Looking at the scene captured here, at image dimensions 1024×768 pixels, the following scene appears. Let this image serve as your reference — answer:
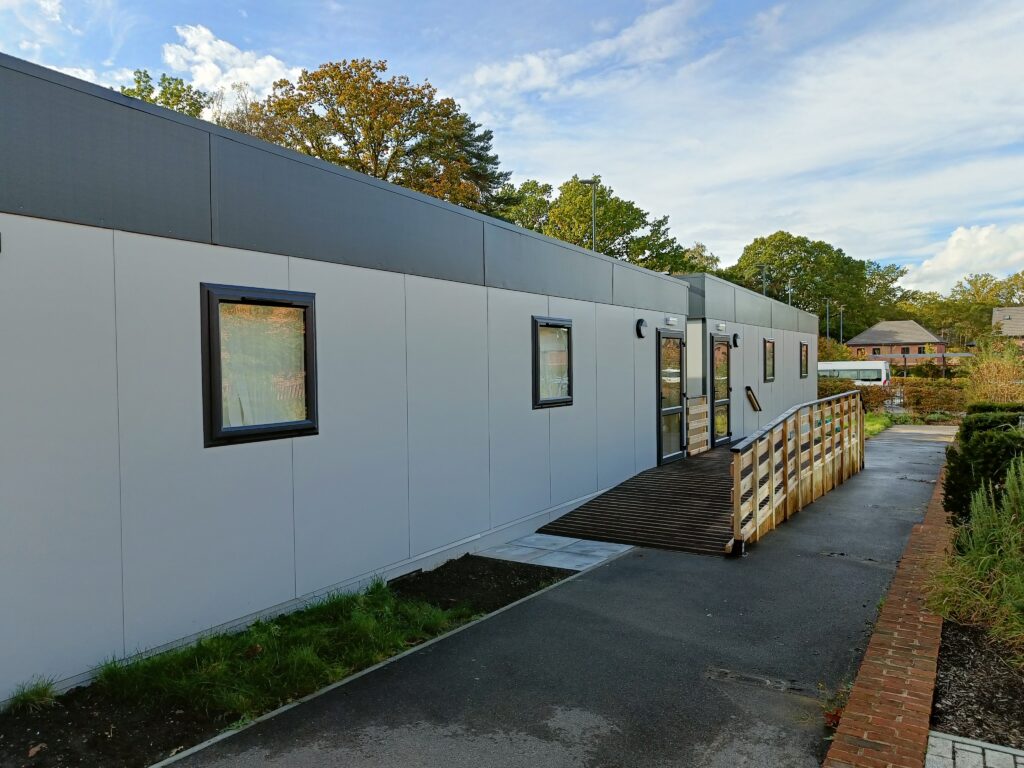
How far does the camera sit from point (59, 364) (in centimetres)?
351

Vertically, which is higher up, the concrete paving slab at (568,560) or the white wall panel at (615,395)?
the white wall panel at (615,395)

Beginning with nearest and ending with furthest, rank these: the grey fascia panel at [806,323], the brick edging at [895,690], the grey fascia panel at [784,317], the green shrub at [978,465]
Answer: the brick edging at [895,690] → the green shrub at [978,465] → the grey fascia panel at [784,317] → the grey fascia panel at [806,323]

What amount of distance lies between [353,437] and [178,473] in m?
1.48

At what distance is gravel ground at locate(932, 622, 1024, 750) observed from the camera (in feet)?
9.83

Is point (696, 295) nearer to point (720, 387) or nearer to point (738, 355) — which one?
point (720, 387)

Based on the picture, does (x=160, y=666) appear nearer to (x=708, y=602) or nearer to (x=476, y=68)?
(x=708, y=602)

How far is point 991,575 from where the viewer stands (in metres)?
4.34

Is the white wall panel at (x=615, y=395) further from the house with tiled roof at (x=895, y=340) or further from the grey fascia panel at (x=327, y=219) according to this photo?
the house with tiled roof at (x=895, y=340)

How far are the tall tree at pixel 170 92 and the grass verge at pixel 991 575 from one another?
1373 inches

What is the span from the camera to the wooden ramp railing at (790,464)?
6.78 meters

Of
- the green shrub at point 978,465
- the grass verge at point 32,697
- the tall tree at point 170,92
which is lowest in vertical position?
the grass verge at point 32,697

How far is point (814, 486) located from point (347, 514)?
6.57 meters

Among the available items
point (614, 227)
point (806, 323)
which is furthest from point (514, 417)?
point (614, 227)

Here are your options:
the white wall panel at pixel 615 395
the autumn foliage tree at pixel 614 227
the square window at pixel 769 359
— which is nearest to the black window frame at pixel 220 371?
the white wall panel at pixel 615 395
